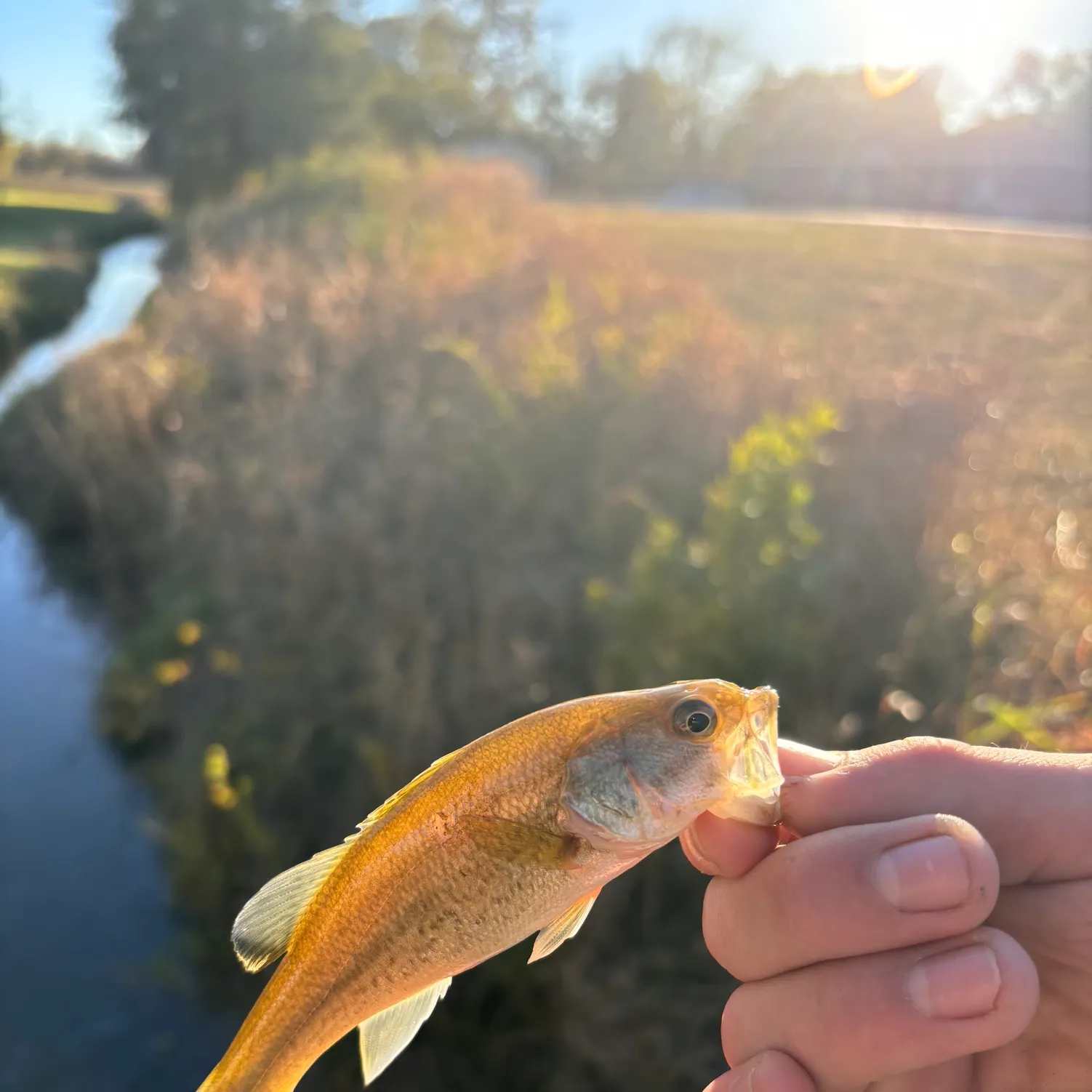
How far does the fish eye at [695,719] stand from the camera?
129 centimetres

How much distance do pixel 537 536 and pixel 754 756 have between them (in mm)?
4249

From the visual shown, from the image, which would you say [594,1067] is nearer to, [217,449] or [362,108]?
[217,449]

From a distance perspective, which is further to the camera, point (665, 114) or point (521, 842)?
point (665, 114)

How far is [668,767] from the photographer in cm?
128

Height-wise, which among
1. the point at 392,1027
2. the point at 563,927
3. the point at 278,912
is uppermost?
the point at 278,912

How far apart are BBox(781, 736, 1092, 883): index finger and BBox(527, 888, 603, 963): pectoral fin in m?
0.40

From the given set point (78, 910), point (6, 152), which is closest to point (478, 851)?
point (78, 910)

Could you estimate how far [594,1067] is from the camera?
334cm

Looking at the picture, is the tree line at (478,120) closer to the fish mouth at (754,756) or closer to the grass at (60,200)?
the grass at (60,200)

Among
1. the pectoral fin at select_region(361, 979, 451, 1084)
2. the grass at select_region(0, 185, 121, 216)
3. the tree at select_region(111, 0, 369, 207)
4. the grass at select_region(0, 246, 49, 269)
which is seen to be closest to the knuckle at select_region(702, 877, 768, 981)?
the pectoral fin at select_region(361, 979, 451, 1084)

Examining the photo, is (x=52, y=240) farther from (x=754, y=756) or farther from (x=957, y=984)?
(x=957, y=984)

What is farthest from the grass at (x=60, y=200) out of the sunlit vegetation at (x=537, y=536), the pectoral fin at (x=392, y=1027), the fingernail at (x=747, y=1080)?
the fingernail at (x=747, y=1080)

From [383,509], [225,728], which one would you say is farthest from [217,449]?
[225,728]

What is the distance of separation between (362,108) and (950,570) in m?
34.0
